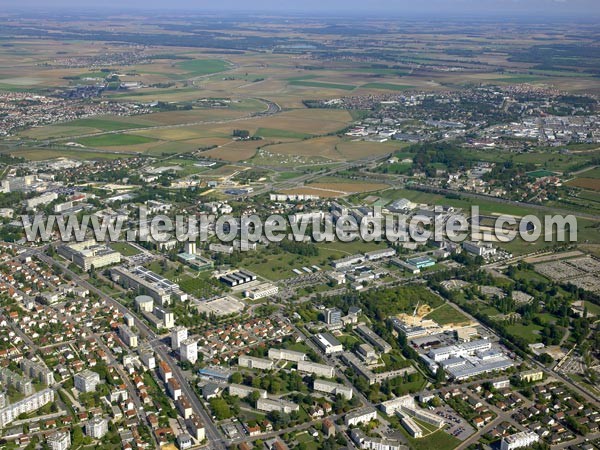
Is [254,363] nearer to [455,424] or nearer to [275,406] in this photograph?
[275,406]

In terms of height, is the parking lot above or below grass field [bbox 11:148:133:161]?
below

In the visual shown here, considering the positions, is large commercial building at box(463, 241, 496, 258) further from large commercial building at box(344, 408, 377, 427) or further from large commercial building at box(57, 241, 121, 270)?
large commercial building at box(57, 241, 121, 270)

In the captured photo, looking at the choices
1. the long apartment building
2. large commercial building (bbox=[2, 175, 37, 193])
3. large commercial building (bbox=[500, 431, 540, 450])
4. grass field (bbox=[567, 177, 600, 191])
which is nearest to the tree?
the long apartment building

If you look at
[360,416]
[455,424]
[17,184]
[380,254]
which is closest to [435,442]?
[455,424]

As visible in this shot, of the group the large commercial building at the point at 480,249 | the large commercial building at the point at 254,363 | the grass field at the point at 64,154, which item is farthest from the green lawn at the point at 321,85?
the large commercial building at the point at 254,363

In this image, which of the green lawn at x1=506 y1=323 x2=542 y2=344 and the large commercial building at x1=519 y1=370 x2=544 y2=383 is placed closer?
the large commercial building at x1=519 y1=370 x2=544 y2=383

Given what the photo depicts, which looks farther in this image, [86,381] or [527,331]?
[527,331]
